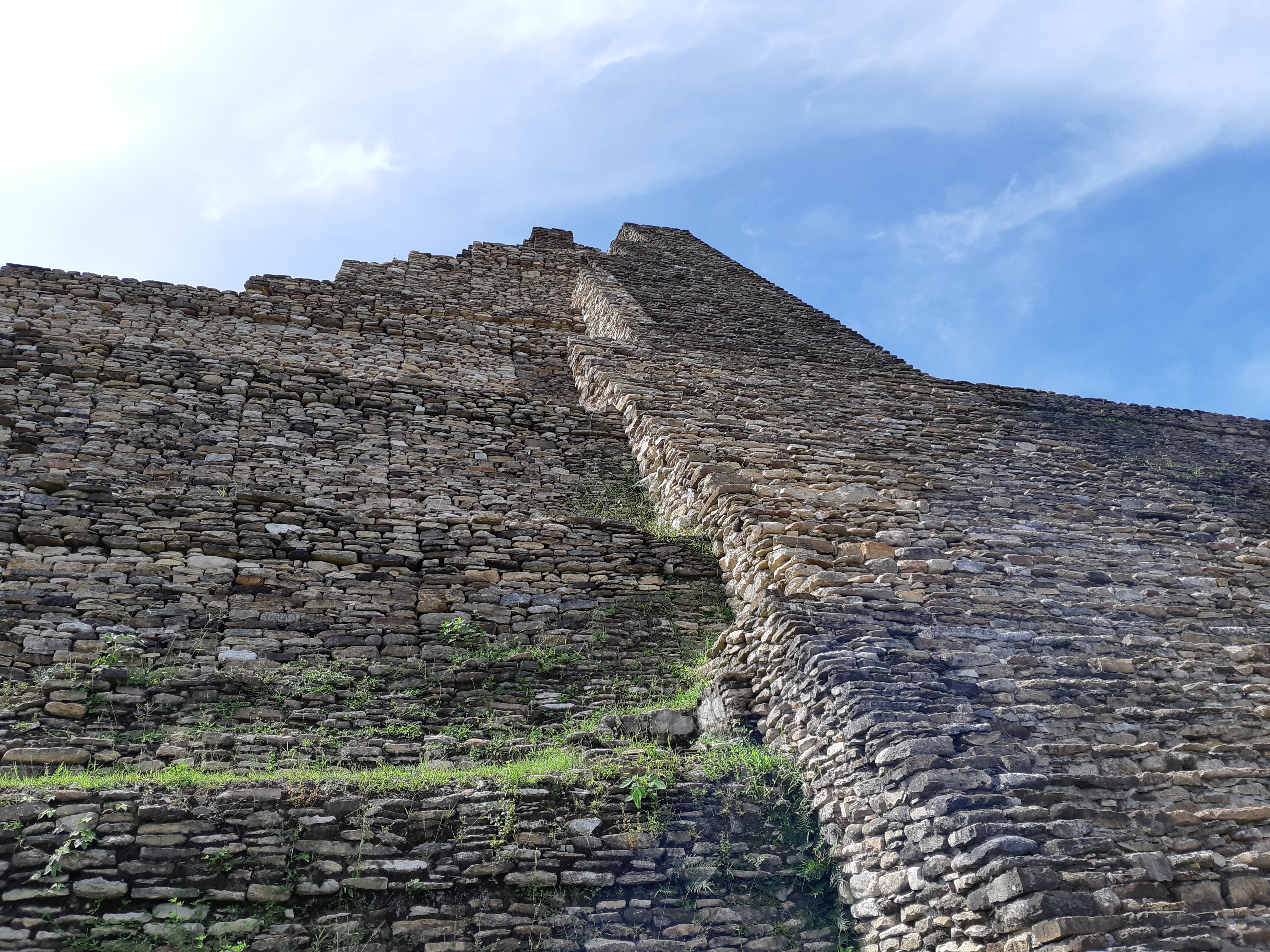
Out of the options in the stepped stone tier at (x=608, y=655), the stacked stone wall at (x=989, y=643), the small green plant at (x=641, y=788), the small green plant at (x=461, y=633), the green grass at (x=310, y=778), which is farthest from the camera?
the small green plant at (x=461, y=633)

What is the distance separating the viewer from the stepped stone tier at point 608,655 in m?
3.46

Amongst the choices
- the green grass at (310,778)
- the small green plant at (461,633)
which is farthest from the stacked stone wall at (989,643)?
the small green plant at (461,633)

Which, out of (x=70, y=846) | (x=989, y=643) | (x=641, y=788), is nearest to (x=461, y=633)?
(x=641, y=788)

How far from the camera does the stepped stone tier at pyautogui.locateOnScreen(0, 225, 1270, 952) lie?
11.4ft

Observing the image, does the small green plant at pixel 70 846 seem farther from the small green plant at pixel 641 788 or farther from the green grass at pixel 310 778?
the small green plant at pixel 641 788

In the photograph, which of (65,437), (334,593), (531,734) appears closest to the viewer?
(531,734)

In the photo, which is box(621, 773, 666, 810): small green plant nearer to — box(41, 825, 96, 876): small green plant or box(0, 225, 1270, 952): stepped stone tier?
box(0, 225, 1270, 952): stepped stone tier

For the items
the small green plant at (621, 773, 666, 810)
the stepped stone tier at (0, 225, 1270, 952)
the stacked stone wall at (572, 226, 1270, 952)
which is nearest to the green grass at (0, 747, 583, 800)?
the stepped stone tier at (0, 225, 1270, 952)

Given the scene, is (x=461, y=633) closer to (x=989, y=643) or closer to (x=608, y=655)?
(x=608, y=655)

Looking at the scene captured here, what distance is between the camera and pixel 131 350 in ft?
28.3

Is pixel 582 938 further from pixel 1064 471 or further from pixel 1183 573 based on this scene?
pixel 1064 471

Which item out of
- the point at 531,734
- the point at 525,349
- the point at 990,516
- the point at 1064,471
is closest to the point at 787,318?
the point at 525,349

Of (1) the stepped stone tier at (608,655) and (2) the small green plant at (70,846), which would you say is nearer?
(2) the small green plant at (70,846)

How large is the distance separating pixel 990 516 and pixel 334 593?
492cm
